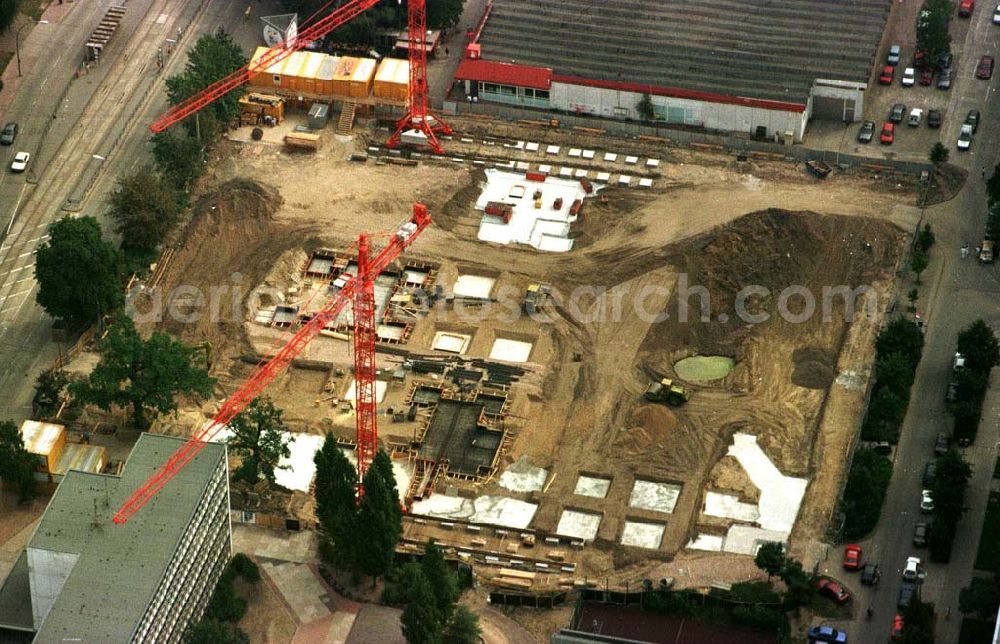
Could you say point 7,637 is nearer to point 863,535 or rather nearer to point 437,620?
point 437,620

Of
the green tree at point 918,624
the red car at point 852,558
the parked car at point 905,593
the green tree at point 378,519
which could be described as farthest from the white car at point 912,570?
the green tree at point 378,519

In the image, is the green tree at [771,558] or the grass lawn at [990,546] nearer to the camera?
the green tree at [771,558]

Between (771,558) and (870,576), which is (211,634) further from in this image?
(870,576)

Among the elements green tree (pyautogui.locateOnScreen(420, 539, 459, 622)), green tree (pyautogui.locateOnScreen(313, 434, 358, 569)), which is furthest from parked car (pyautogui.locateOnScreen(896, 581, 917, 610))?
green tree (pyautogui.locateOnScreen(313, 434, 358, 569))

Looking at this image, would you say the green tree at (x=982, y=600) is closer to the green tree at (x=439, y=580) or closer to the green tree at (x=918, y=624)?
the green tree at (x=918, y=624)

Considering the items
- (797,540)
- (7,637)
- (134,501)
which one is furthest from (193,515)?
(797,540)

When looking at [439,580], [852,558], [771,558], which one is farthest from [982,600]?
[439,580]

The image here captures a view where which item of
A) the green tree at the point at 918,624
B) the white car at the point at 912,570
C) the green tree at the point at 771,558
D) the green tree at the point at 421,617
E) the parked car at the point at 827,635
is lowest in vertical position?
the green tree at the point at 421,617
